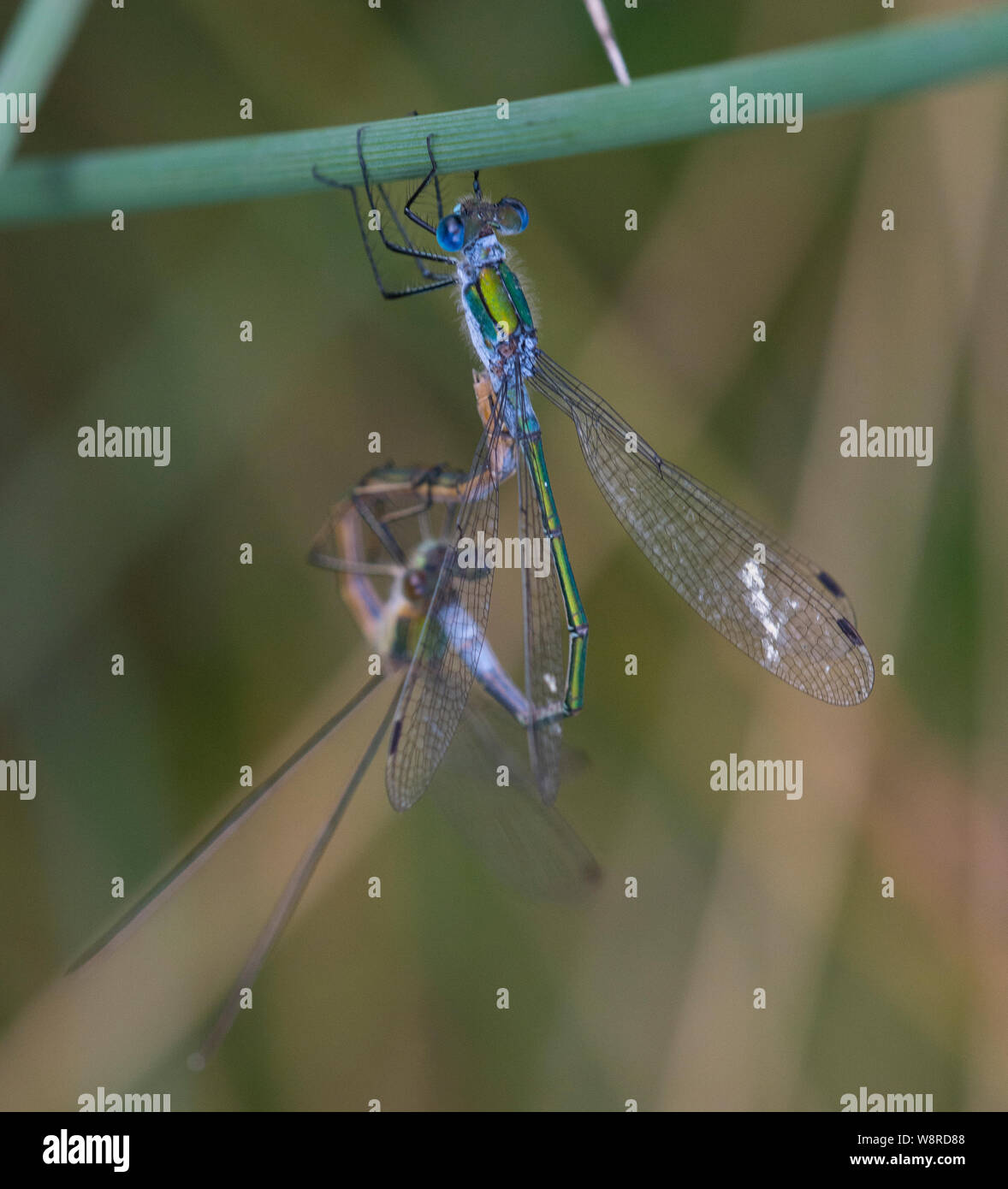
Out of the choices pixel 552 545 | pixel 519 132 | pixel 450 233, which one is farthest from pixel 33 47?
pixel 552 545

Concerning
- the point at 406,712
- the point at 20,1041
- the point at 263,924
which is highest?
the point at 406,712

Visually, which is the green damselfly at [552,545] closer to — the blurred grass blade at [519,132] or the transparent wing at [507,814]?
the transparent wing at [507,814]

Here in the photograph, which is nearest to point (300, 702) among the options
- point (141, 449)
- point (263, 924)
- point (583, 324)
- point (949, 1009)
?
point (263, 924)

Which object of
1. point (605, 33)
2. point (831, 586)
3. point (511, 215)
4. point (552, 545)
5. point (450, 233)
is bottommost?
point (831, 586)

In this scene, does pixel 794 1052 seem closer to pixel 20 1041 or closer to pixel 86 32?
pixel 20 1041

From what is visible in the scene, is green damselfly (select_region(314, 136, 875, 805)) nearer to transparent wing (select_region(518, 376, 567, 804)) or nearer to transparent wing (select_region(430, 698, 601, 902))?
transparent wing (select_region(518, 376, 567, 804))

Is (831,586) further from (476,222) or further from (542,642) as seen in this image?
(476,222)
